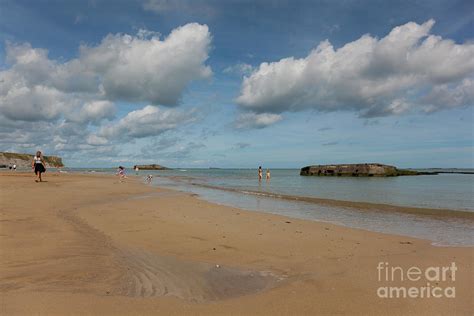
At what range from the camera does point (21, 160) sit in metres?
169

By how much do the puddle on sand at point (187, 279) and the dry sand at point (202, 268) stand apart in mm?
17

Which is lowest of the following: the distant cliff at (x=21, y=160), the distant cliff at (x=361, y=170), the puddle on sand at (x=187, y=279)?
the puddle on sand at (x=187, y=279)

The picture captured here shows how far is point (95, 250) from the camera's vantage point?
6.83 meters

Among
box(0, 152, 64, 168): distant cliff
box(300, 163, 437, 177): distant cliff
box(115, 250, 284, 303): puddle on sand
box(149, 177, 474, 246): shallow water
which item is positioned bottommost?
box(149, 177, 474, 246): shallow water

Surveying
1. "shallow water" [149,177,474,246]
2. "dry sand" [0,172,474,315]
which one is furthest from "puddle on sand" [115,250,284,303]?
"shallow water" [149,177,474,246]

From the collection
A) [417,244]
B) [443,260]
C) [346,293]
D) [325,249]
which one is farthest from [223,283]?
[417,244]

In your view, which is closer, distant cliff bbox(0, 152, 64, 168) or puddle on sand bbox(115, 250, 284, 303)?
puddle on sand bbox(115, 250, 284, 303)

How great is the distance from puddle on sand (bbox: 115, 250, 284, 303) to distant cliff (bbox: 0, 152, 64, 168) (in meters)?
181

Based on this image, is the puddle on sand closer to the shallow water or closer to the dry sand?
the dry sand

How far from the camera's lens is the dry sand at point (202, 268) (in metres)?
4.31

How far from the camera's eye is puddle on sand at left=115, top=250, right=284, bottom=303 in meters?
4.80

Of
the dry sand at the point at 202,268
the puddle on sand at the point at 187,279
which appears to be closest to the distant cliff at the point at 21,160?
the dry sand at the point at 202,268

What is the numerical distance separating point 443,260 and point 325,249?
259 cm

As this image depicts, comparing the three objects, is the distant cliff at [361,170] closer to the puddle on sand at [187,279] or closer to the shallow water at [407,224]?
the shallow water at [407,224]
